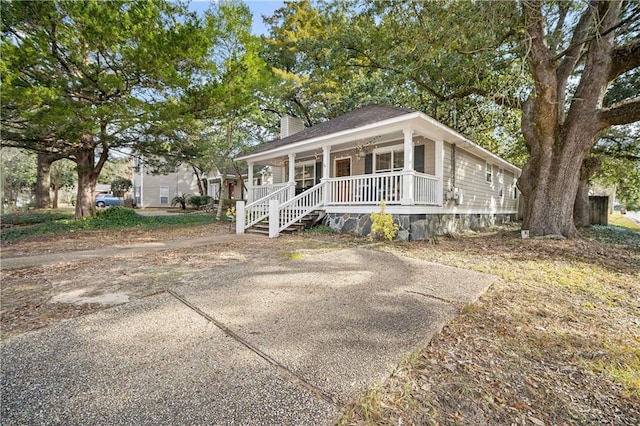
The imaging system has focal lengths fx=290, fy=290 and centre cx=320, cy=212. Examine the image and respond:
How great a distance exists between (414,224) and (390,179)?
1.75m

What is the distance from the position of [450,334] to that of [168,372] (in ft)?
7.33

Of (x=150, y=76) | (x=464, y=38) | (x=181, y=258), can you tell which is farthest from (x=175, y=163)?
(x=464, y=38)

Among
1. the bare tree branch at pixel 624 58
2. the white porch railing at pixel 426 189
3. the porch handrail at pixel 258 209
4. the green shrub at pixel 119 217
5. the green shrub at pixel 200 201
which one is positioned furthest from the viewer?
the green shrub at pixel 200 201

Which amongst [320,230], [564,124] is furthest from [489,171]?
[320,230]

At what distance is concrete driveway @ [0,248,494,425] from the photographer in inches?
61.6

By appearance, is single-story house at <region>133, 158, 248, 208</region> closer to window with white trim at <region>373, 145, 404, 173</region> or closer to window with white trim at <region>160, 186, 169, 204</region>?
window with white trim at <region>160, 186, 169, 204</region>

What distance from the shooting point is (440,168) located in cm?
913

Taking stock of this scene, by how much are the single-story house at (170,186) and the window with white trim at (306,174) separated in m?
14.9

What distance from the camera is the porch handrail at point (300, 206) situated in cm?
927

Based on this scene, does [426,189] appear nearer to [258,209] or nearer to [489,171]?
[258,209]

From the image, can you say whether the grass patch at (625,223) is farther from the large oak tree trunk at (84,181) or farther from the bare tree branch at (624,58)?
the large oak tree trunk at (84,181)

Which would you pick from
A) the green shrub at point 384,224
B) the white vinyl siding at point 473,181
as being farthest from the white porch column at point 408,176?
the white vinyl siding at point 473,181

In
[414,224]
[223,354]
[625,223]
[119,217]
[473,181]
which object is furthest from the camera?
[625,223]

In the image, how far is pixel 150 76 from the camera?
29.9ft
